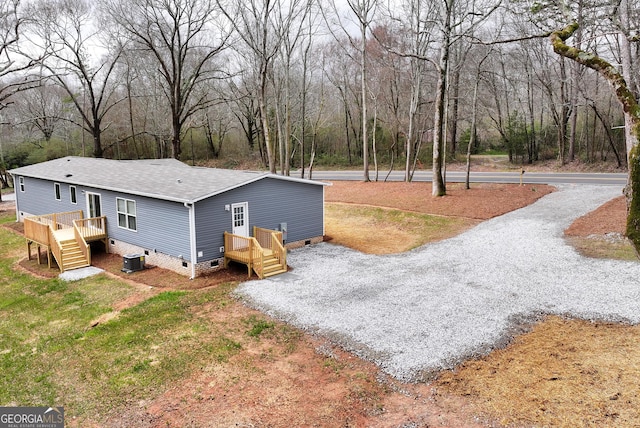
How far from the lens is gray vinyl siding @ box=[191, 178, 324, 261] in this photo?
48.0 feet

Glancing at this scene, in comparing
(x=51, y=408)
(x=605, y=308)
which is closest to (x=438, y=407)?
(x=605, y=308)

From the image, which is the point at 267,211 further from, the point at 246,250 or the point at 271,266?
the point at 271,266

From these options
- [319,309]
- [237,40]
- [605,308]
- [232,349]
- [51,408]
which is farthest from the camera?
[237,40]

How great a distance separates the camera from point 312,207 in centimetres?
1800

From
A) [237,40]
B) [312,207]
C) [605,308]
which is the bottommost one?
[605,308]

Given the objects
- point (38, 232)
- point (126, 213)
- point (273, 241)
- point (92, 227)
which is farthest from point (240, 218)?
point (38, 232)

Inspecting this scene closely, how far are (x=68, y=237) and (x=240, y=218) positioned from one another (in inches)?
281

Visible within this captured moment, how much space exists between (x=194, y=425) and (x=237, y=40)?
95.0 feet

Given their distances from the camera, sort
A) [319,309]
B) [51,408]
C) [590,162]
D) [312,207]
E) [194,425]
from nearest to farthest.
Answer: [194,425] < [51,408] < [319,309] < [312,207] < [590,162]

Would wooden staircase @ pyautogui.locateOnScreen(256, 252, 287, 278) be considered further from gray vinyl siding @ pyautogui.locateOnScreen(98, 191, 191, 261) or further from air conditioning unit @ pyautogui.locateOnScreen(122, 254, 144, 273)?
air conditioning unit @ pyautogui.locateOnScreen(122, 254, 144, 273)

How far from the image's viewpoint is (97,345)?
10039 millimetres

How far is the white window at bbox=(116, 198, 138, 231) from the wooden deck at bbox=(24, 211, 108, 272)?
1.18 metres

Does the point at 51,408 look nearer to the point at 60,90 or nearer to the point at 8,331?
the point at 8,331

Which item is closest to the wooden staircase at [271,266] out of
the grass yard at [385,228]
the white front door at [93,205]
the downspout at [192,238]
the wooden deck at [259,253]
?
the wooden deck at [259,253]
